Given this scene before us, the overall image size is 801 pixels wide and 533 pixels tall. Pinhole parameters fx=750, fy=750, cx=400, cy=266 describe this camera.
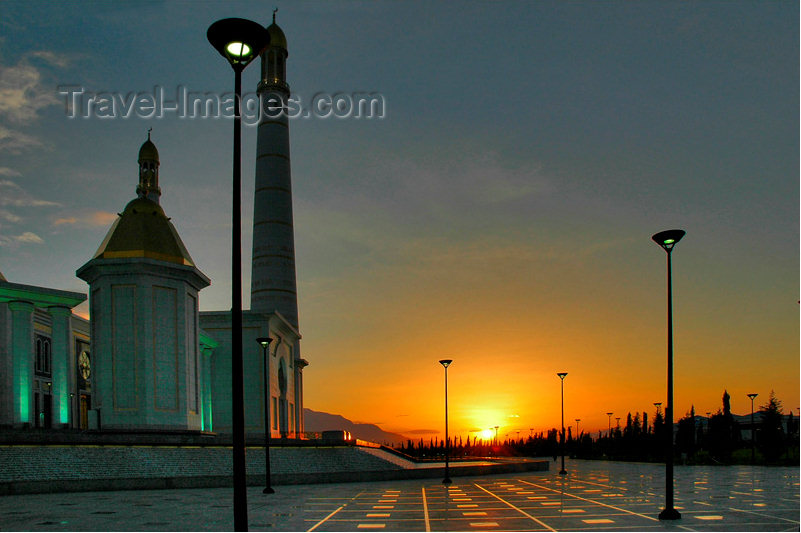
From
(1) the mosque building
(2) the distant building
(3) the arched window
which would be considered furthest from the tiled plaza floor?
(3) the arched window

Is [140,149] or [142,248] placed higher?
[140,149]

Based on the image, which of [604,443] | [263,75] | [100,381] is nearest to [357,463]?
[100,381]

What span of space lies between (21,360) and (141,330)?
7.88 metres

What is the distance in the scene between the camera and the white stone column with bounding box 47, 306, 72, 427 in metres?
47.4

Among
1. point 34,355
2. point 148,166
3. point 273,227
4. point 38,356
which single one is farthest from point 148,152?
point 34,355

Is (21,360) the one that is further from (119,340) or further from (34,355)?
(119,340)

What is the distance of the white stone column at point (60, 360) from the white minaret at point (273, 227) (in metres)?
33.0

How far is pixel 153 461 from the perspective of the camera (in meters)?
37.6

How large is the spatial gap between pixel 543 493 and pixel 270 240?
183 ft

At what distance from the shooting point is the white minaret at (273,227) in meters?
81.3

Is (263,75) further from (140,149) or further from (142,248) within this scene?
(142,248)

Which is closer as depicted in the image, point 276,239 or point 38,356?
point 38,356

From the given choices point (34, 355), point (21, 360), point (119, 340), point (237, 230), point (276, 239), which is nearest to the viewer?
point (237, 230)

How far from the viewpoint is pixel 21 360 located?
44969 mm
